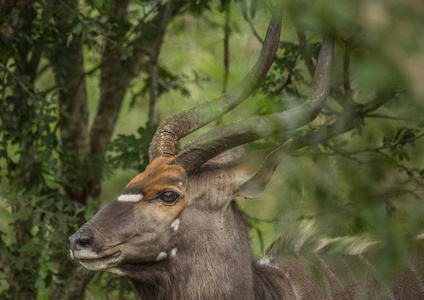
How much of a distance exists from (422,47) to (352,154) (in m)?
1.08

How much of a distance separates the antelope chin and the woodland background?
817 millimetres

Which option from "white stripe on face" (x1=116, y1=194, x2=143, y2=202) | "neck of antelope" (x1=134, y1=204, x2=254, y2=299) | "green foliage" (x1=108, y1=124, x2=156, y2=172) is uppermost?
"green foliage" (x1=108, y1=124, x2=156, y2=172)

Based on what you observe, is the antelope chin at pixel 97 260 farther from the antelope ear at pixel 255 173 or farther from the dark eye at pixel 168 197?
the antelope ear at pixel 255 173

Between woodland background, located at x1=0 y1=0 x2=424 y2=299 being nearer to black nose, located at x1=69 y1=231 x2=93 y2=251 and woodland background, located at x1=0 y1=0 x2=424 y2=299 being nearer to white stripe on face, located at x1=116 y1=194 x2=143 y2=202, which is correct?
white stripe on face, located at x1=116 y1=194 x2=143 y2=202

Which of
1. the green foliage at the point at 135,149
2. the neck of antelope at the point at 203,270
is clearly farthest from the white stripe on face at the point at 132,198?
the green foliage at the point at 135,149

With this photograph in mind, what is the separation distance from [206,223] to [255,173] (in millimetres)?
395

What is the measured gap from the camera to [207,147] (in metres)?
3.30

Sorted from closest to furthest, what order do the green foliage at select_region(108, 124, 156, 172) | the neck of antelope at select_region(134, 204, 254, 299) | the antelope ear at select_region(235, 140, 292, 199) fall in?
1. the neck of antelope at select_region(134, 204, 254, 299)
2. the antelope ear at select_region(235, 140, 292, 199)
3. the green foliage at select_region(108, 124, 156, 172)

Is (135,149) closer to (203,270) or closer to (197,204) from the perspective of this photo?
(197,204)

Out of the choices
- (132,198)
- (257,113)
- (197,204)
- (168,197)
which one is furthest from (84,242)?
(257,113)

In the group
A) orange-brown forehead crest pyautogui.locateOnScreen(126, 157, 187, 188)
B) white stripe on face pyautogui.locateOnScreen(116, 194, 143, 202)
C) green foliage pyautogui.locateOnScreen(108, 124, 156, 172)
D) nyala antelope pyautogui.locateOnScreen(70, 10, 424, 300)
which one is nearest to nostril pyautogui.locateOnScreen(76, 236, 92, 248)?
nyala antelope pyautogui.locateOnScreen(70, 10, 424, 300)

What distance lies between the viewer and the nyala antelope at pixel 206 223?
3156 millimetres

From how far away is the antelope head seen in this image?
3137 millimetres

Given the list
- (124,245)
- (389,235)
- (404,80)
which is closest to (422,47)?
(404,80)
